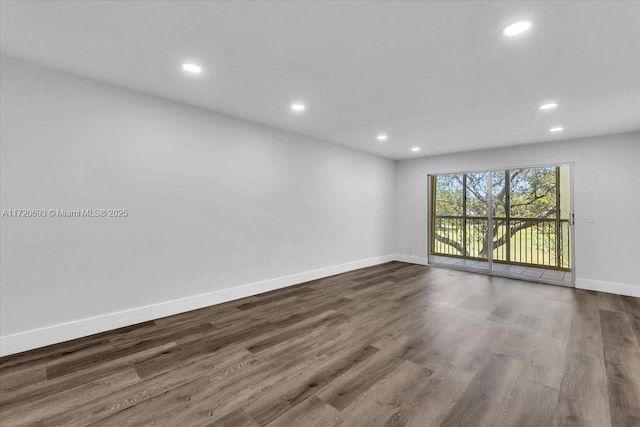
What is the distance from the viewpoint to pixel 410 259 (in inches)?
256

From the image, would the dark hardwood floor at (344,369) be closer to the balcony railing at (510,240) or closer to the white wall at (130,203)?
the white wall at (130,203)

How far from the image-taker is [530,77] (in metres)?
2.60

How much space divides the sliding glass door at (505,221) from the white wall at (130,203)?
3.88 m

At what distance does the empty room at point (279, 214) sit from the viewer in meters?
1.81

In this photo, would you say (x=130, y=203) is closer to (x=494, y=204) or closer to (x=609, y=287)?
(x=609, y=287)

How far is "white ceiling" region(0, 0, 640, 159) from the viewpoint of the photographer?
1.78 m

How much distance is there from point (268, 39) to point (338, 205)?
11.7 feet

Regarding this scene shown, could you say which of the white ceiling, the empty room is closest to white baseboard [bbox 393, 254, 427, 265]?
the empty room

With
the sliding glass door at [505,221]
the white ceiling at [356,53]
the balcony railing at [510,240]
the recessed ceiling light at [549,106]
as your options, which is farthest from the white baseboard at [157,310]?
the recessed ceiling light at [549,106]

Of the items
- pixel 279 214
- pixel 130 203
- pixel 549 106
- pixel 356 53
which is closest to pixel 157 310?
pixel 130 203

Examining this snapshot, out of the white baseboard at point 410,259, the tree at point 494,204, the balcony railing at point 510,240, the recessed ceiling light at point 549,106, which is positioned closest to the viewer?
the recessed ceiling light at point 549,106

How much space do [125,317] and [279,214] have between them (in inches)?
89.4

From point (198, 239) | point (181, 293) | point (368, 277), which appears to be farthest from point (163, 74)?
point (368, 277)

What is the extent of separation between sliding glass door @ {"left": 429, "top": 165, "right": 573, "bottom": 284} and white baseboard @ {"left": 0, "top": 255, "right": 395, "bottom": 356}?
404cm
